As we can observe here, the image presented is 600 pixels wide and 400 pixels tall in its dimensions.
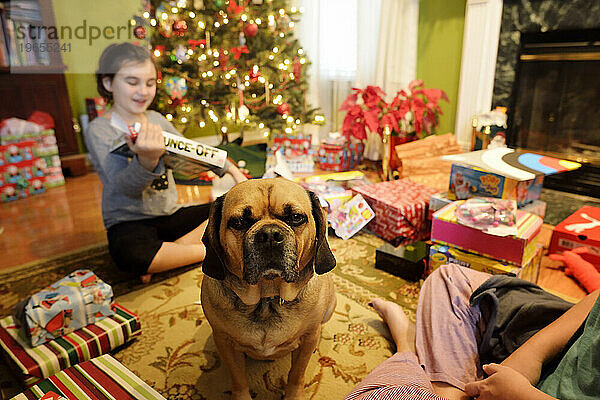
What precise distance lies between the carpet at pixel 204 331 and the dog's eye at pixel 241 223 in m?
0.57

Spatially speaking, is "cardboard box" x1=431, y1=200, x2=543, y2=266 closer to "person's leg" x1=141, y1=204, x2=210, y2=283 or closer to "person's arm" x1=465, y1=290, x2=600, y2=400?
"person's arm" x1=465, y1=290, x2=600, y2=400

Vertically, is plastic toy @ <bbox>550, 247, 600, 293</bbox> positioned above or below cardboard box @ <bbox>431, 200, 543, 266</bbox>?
below

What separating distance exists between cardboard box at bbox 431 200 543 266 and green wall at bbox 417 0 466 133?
75.4 inches

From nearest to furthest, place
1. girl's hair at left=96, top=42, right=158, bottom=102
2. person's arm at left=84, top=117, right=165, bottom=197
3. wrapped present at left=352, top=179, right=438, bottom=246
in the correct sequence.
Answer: person's arm at left=84, top=117, right=165, bottom=197, girl's hair at left=96, top=42, right=158, bottom=102, wrapped present at left=352, top=179, right=438, bottom=246

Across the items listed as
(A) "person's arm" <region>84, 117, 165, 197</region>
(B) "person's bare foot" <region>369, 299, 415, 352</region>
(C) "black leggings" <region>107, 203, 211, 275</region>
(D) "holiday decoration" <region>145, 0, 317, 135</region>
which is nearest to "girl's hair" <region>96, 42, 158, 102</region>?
(A) "person's arm" <region>84, 117, 165, 197</region>

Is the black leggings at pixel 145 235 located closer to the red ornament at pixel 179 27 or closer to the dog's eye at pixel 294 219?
the dog's eye at pixel 294 219

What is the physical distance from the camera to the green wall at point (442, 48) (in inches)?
126

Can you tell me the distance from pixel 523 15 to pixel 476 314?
7.86 feet

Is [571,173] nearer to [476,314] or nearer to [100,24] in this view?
[476,314]

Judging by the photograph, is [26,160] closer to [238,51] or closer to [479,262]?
[238,51]

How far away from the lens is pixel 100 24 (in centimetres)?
352

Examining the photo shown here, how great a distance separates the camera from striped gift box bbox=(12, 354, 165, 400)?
3.49ft

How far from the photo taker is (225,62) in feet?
10.3

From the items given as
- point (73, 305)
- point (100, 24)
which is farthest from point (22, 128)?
point (73, 305)
